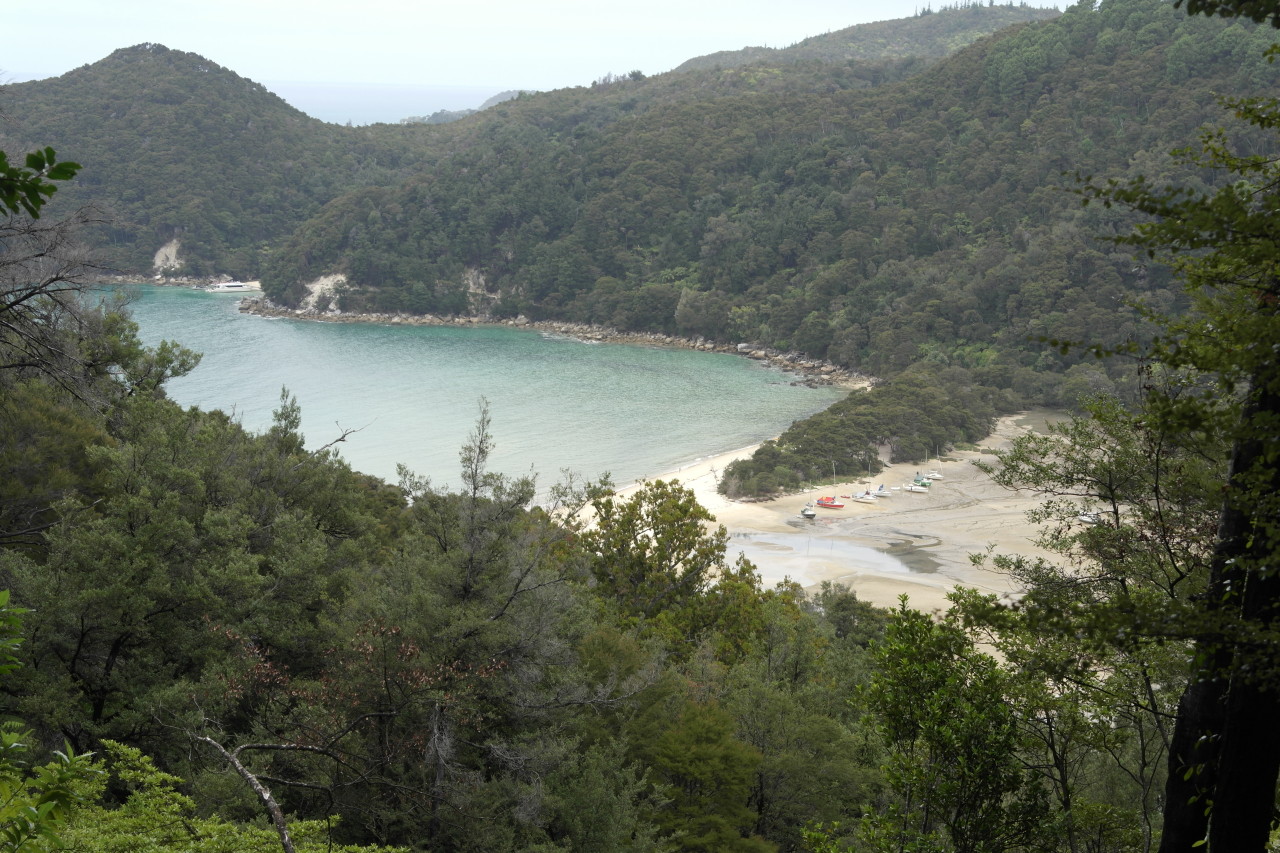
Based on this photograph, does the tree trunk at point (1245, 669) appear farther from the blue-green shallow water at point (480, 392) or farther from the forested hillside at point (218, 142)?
the forested hillside at point (218, 142)

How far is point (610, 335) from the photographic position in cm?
8288

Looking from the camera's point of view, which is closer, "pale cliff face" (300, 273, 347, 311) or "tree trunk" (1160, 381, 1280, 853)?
"tree trunk" (1160, 381, 1280, 853)

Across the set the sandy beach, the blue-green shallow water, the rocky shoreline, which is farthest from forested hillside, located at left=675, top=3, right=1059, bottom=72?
the sandy beach

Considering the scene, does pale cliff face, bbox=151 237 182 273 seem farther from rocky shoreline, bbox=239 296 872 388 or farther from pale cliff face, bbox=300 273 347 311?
pale cliff face, bbox=300 273 347 311

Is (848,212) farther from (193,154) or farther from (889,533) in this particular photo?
(193,154)

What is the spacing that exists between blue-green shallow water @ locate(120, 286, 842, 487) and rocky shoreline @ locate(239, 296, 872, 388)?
2045mm

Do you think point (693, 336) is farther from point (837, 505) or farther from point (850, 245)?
point (837, 505)

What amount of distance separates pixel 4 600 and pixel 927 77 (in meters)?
104

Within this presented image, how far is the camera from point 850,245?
3125 inches

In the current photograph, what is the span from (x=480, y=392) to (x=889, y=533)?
31.3m

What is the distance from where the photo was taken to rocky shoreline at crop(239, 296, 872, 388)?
6725 centimetres

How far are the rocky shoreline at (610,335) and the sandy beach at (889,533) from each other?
21.1m

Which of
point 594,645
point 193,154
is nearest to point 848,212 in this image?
point 193,154

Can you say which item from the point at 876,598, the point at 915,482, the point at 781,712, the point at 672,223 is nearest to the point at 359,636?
the point at 781,712
